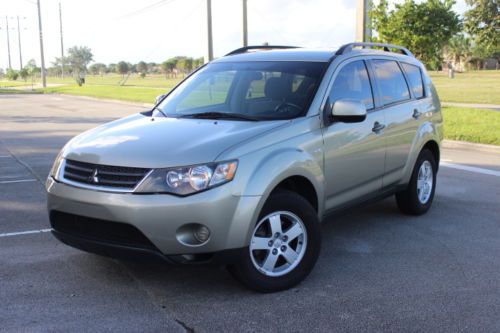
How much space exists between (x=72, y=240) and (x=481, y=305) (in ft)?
9.73

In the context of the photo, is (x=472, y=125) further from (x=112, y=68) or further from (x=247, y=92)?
(x=112, y=68)

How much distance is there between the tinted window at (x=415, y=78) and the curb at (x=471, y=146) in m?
6.09

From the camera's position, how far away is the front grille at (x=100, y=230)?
3.81 meters

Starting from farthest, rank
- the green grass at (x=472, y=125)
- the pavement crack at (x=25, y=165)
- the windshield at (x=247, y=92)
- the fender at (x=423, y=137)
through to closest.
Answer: the green grass at (x=472, y=125), the pavement crack at (x=25, y=165), the fender at (x=423, y=137), the windshield at (x=247, y=92)

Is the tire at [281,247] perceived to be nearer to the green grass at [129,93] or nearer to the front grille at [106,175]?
the front grille at [106,175]

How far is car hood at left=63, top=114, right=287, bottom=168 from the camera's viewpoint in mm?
3814

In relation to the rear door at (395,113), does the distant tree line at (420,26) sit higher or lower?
higher

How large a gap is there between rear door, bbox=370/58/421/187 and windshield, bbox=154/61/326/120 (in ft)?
3.25

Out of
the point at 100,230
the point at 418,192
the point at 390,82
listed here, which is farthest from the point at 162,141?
the point at 418,192

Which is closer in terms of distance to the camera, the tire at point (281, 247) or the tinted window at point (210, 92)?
the tire at point (281, 247)

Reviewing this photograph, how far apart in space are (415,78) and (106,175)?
4.03 m

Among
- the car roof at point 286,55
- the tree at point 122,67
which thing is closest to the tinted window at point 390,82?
the car roof at point 286,55

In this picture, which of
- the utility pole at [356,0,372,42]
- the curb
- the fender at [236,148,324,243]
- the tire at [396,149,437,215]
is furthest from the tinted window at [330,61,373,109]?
the utility pole at [356,0,372,42]

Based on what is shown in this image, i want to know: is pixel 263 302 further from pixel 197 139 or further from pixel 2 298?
pixel 2 298
